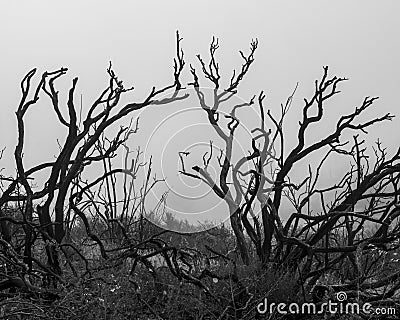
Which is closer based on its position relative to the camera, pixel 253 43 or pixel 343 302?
pixel 343 302

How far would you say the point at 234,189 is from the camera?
18.1 feet

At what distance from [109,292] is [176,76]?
203 centimetres

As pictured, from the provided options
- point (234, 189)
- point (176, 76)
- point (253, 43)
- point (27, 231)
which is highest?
point (253, 43)

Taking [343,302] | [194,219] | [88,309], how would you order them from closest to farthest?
[88,309], [343,302], [194,219]

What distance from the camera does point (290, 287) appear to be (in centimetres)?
466

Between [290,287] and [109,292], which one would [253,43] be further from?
[109,292]

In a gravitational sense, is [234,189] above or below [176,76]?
below

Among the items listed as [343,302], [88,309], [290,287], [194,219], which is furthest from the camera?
[194,219]

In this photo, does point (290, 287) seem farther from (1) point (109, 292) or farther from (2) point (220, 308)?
(1) point (109, 292)

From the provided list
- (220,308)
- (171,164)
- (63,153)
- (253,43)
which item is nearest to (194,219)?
(171,164)

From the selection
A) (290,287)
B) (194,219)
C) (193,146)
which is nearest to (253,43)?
(193,146)
